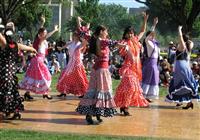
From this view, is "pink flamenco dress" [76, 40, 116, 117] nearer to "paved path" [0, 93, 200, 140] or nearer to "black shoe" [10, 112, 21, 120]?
"paved path" [0, 93, 200, 140]

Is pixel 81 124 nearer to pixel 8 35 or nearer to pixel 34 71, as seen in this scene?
pixel 8 35

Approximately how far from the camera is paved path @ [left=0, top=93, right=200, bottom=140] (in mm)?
9797

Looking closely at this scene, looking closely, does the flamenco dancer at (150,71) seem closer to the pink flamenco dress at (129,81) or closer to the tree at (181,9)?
the pink flamenco dress at (129,81)

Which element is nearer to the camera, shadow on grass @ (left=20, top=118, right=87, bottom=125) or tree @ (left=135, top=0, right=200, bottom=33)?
shadow on grass @ (left=20, top=118, right=87, bottom=125)

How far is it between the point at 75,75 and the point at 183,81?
300 cm

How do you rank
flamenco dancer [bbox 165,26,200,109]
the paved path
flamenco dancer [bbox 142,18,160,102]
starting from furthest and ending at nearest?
1. flamenco dancer [bbox 142,18,160,102]
2. flamenco dancer [bbox 165,26,200,109]
3. the paved path

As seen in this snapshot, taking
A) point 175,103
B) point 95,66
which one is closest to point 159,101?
point 175,103

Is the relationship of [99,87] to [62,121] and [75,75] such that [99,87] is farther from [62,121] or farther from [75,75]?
[75,75]

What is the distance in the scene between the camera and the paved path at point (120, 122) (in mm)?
9797

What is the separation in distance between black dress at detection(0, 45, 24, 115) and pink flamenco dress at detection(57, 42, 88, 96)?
4.23 meters

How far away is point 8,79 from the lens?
10125 mm

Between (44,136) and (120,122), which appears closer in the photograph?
(44,136)

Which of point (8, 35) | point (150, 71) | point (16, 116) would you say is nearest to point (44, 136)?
point (16, 116)

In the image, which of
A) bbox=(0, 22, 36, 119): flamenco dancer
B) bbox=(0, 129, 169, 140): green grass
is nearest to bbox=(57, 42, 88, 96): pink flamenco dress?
bbox=(0, 22, 36, 119): flamenco dancer
